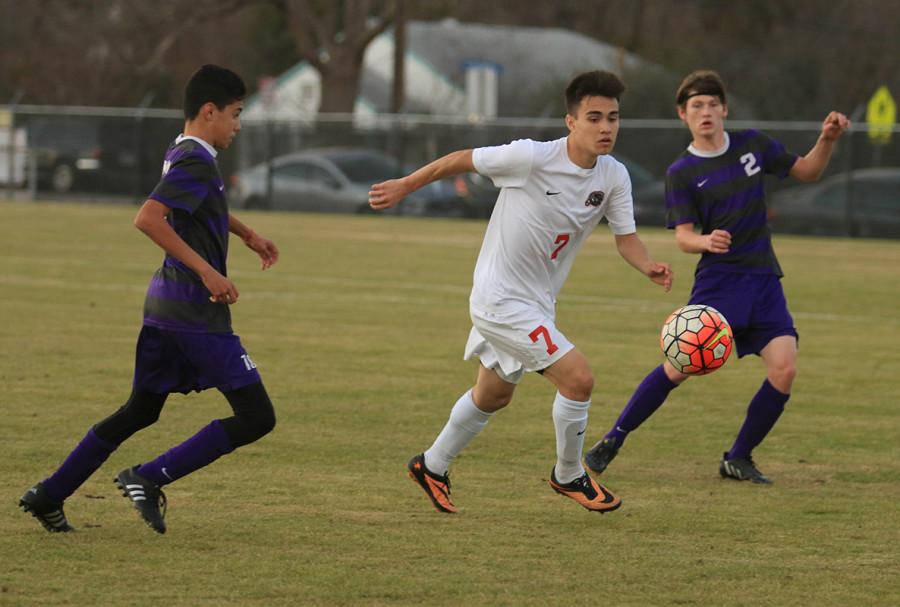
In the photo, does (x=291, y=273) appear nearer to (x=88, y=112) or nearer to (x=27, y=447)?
(x=27, y=447)

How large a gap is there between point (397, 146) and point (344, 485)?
25.9m

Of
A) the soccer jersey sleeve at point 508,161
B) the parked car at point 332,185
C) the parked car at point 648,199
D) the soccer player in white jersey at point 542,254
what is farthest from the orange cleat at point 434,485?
the parked car at point 332,185

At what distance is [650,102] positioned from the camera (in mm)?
47125

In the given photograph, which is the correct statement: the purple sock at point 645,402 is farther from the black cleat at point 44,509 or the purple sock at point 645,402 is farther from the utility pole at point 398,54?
the utility pole at point 398,54

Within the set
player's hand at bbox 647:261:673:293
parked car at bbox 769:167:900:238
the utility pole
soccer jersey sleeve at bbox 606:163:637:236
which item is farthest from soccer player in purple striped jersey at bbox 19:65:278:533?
the utility pole

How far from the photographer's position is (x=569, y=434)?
655 cm

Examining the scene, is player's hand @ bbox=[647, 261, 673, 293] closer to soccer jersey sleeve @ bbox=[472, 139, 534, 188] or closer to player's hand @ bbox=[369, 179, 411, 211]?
soccer jersey sleeve @ bbox=[472, 139, 534, 188]

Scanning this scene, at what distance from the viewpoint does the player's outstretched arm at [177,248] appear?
561cm

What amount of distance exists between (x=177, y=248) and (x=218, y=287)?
0.67ft

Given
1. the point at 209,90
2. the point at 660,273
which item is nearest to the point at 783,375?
the point at 660,273

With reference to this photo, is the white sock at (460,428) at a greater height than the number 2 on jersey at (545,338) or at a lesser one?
lesser

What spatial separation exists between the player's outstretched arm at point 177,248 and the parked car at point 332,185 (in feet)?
84.0

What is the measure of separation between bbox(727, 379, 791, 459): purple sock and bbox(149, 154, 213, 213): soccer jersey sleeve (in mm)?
3025

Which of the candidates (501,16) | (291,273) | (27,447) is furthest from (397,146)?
(501,16)
